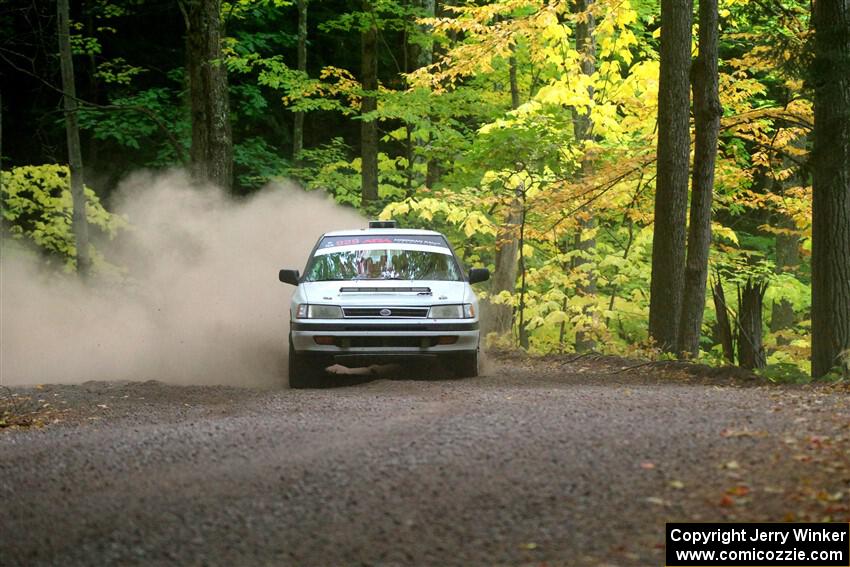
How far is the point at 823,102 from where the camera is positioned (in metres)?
13.5

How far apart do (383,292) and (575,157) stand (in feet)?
32.0

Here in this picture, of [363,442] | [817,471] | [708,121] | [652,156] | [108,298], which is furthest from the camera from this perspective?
[108,298]

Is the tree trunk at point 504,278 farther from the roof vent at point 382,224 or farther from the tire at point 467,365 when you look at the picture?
the tire at point 467,365

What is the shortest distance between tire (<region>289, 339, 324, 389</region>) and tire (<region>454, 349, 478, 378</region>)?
1801 millimetres

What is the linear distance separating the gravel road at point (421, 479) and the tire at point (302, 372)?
2.45 meters

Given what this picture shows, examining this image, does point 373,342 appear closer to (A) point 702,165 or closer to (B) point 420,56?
(A) point 702,165

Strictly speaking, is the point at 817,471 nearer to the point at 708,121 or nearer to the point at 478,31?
the point at 708,121

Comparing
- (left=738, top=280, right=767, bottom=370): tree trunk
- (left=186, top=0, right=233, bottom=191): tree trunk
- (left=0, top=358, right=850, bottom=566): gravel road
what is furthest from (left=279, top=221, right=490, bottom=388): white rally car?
(left=186, top=0, right=233, bottom=191): tree trunk

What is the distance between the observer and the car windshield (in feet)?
46.3

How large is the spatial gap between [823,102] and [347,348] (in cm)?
692

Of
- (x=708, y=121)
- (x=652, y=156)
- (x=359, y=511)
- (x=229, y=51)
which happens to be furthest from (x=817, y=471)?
(x=229, y=51)

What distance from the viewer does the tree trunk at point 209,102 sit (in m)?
21.3

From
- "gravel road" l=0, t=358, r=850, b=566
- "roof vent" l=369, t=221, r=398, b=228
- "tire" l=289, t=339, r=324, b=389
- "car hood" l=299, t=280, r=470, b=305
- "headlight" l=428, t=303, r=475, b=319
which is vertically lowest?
"tire" l=289, t=339, r=324, b=389

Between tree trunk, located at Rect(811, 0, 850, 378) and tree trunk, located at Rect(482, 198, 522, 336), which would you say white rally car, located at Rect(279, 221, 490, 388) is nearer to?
tree trunk, located at Rect(811, 0, 850, 378)
